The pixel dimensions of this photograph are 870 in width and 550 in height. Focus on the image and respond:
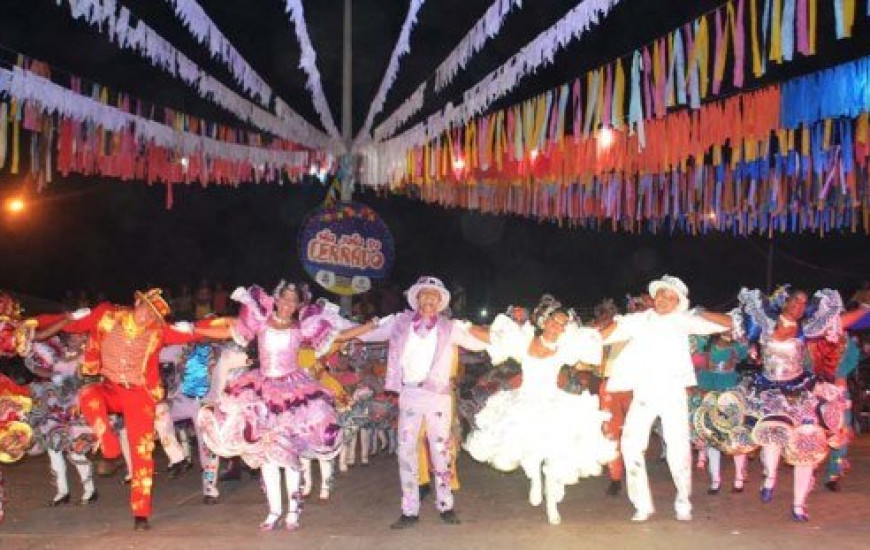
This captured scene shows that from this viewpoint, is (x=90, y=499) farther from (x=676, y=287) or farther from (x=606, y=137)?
(x=606, y=137)

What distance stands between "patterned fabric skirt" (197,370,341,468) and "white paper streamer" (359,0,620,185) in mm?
3418

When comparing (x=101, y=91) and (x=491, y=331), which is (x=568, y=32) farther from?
(x=101, y=91)

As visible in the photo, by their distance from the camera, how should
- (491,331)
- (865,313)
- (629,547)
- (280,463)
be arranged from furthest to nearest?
(865,313) < (491,331) < (280,463) < (629,547)

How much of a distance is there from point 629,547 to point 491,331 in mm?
2037

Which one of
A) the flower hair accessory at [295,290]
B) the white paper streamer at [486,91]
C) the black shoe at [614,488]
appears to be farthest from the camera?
the black shoe at [614,488]

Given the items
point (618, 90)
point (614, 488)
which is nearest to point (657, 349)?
Answer: point (614, 488)

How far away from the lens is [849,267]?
19562 mm

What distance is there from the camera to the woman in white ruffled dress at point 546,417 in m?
7.19

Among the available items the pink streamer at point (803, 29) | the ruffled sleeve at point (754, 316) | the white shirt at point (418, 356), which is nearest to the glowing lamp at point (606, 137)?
the ruffled sleeve at point (754, 316)

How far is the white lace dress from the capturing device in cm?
718

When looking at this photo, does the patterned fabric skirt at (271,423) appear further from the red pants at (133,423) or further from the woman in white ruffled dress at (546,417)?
the woman in white ruffled dress at (546,417)

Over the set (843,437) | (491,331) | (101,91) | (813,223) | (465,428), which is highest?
(101,91)

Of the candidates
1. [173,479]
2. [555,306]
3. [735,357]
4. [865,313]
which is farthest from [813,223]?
[173,479]

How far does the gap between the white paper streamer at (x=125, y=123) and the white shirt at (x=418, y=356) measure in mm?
4090
